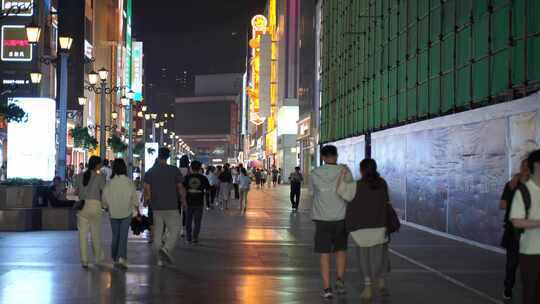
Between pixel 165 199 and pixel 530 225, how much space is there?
7665 millimetres

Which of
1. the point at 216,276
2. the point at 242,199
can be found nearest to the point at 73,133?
the point at 242,199

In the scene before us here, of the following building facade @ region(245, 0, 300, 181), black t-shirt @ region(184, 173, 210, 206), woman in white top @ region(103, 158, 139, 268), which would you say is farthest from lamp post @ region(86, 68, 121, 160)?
building facade @ region(245, 0, 300, 181)

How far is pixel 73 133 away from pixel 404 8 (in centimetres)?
3855

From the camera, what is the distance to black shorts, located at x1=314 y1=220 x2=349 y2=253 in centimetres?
1071

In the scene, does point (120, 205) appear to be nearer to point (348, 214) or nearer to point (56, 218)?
point (348, 214)

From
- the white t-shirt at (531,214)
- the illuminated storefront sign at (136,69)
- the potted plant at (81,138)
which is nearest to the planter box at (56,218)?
the white t-shirt at (531,214)

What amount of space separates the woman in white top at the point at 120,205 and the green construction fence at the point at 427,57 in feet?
25.3

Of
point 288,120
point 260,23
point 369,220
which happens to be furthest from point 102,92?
point 260,23

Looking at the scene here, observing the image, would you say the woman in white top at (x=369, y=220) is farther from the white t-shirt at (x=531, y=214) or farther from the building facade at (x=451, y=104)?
the building facade at (x=451, y=104)

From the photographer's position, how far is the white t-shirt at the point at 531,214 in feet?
23.4

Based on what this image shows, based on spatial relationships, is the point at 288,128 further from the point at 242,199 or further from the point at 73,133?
the point at 242,199

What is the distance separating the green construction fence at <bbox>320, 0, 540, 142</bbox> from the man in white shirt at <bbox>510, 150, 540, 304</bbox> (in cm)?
950

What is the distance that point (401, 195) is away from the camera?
87.1 ft

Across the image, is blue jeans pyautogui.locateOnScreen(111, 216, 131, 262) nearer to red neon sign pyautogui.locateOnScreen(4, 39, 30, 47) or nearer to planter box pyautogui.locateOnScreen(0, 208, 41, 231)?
planter box pyautogui.locateOnScreen(0, 208, 41, 231)
